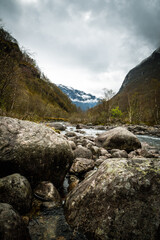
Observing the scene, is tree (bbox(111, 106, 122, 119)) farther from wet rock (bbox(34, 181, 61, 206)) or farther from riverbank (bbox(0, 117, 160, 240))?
wet rock (bbox(34, 181, 61, 206))

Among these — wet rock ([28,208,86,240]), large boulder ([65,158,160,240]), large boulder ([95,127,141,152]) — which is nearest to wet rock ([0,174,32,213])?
wet rock ([28,208,86,240])

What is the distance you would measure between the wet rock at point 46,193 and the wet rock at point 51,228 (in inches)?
12.0

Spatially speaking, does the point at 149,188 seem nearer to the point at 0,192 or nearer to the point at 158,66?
the point at 0,192

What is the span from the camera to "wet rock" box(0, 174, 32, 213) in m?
2.31

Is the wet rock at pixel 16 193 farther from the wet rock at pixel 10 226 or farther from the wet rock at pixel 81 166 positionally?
the wet rock at pixel 81 166

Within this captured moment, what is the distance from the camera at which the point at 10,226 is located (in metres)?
1.66

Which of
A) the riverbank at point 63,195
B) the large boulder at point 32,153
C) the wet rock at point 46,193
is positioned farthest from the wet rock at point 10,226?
the large boulder at point 32,153

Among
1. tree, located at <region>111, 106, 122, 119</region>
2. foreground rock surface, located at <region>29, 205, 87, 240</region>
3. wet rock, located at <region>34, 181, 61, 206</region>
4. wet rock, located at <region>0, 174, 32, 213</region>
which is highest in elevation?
tree, located at <region>111, 106, 122, 119</region>

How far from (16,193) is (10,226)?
30.6 inches

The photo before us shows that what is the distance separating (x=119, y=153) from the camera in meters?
6.97

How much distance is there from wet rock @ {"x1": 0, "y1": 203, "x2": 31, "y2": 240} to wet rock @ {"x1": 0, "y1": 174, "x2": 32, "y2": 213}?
0.49 meters

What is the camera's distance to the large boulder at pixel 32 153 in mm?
2895

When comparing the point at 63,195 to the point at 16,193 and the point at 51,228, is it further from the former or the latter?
the point at 16,193

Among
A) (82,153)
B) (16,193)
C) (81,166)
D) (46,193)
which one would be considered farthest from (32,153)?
(82,153)
